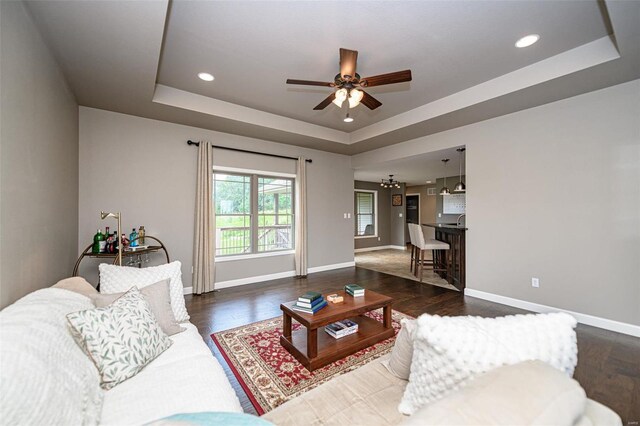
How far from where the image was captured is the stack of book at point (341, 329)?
2498mm

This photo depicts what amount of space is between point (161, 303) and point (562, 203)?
4361 millimetres

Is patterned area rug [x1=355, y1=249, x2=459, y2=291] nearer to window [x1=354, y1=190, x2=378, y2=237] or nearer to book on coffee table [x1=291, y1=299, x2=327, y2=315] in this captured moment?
window [x1=354, y1=190, x2=378, y2=237]

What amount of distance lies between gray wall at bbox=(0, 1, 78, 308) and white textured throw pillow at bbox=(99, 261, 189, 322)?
0.43 meters

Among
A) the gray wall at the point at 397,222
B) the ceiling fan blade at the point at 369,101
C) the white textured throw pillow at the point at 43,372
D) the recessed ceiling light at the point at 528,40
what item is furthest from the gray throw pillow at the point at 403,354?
the gray wall at the point at 397,222

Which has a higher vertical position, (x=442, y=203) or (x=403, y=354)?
(x=442, y=203)

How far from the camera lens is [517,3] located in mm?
2033

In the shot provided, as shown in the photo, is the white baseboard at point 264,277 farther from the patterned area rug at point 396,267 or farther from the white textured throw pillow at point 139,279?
the white textured throw pillow at point 139,279

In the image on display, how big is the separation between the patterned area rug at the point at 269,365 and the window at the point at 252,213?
2153 mm

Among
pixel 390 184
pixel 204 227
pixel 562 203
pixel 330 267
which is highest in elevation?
pixel 390 184

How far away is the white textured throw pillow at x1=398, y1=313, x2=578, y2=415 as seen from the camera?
818mm

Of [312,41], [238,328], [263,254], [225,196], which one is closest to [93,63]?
[312,41]

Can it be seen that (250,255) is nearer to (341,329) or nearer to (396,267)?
(341,329)

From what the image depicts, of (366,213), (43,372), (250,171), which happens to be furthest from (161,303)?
(366,213)

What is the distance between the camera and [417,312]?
3.38 m
